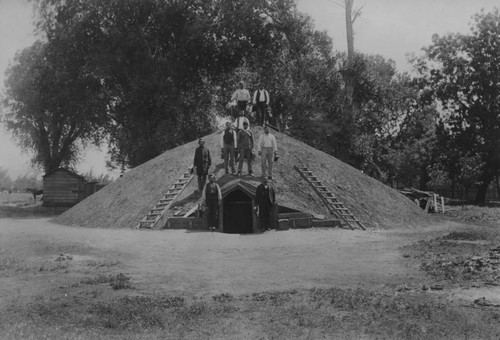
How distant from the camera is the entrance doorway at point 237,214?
70.8 ft

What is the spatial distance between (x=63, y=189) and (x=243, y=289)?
110ft

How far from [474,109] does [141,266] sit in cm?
4056

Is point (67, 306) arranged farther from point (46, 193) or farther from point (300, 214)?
point (46, 193)

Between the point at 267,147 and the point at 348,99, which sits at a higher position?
the point at 348,99

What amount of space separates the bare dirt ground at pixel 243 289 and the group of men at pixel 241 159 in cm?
250

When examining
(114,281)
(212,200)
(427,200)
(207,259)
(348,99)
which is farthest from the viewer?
(348,99)

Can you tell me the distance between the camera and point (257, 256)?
14242 mm

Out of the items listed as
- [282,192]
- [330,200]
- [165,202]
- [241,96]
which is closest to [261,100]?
[241,96]

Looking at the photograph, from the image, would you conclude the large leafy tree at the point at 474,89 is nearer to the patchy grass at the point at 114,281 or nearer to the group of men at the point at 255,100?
the group of men at the point at 255,100

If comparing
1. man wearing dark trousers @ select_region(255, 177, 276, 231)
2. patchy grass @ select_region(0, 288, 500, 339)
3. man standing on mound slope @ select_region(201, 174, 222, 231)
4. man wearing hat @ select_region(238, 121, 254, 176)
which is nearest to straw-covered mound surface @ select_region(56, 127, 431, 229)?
man wearing hat @ select_region(238, 121, 254, 176)

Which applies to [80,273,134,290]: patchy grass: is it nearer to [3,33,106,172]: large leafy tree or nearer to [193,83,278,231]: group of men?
[193,83,278,231]: group of men

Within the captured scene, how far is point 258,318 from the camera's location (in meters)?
7.93

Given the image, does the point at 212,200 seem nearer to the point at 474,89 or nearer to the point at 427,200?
the point at 427,200

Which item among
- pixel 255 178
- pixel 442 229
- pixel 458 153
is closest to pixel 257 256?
pixel 255 178
